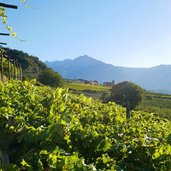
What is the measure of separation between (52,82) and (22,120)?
66.6m

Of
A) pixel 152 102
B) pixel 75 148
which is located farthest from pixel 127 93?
pixel 75 148

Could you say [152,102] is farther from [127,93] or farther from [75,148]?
[75,148]

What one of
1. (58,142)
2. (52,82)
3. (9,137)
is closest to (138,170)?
(58,142)

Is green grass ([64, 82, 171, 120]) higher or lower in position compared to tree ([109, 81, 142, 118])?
lower

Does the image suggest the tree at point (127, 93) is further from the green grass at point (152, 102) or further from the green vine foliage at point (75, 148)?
the green vine foliage at point (75, 148)

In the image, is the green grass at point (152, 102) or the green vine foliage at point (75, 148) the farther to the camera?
the green grass at point (152, 102)

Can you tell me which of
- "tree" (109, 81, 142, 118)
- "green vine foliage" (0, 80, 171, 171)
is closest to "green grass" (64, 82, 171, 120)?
"tree" (109, 81, 142, 118)

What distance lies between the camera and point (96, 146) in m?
6.32

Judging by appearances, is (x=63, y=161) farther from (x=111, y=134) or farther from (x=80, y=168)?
(x=111, y=134)

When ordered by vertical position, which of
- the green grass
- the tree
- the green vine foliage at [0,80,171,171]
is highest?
the green vine foliage at [0,80,171,171]

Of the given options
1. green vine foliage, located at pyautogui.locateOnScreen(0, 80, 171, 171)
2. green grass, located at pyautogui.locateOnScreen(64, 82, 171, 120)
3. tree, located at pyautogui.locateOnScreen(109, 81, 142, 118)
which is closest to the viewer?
green vine foliage, located at pyautogui.locateOnScreen(0, 80, 171, 171)

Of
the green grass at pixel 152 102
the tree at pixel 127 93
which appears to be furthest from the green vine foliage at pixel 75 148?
the tree at pixel 127 93

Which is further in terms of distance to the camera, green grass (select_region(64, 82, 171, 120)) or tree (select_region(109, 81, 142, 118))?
tree (select_region(109, 81, 142, 118))

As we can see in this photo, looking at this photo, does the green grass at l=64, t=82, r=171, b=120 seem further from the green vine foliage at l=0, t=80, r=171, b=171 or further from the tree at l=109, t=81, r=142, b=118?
the green vine foliage at l=0, t=80, r=171, b=171
